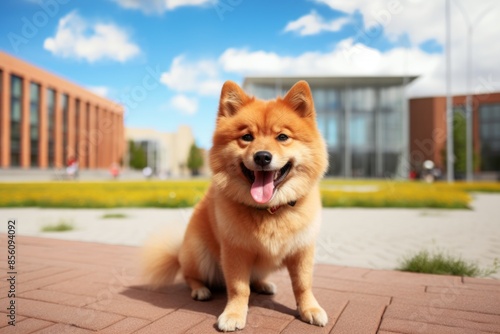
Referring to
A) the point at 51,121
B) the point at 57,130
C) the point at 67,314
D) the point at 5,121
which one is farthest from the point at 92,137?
the point at 67,314

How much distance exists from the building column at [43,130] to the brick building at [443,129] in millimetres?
37622

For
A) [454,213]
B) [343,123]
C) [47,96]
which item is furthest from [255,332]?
[47,96]

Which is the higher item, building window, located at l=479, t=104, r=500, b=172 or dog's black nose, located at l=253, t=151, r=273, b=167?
building window, located at l=479, t=104, r=500, b=172

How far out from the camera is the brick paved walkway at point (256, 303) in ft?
7.27

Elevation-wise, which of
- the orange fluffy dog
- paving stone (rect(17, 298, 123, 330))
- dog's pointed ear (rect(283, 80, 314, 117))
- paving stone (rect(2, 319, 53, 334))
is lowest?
paving stone (rect(17, 298, 123, 330))

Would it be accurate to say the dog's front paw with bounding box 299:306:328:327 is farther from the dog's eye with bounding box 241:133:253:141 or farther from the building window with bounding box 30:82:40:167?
the building window with bounding box 30:82:40:167

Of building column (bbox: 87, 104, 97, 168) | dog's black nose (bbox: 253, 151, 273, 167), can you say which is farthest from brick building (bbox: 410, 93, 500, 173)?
dog's black nose (bbox: 253, 151, 273, 167)

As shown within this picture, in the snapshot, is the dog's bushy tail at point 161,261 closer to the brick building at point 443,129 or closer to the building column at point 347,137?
the building column at point 347,137

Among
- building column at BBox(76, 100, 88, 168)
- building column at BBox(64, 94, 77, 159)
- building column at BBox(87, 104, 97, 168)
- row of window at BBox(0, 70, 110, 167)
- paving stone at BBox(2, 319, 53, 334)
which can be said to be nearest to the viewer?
paving stone at BBox(2, 319, 53, 334)

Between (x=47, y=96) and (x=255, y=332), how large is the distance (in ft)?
130

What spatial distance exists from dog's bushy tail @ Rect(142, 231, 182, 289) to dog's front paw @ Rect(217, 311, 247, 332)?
0.96 m

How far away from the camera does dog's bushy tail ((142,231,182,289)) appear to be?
3.03 metres

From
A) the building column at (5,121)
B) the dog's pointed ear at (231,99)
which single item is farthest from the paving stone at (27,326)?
the building column at (5,121)

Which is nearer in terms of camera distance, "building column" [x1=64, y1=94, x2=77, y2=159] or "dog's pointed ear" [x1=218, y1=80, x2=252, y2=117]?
"dog's pointed ear" [x1=218, y1=80, x2=252, y2=117]
